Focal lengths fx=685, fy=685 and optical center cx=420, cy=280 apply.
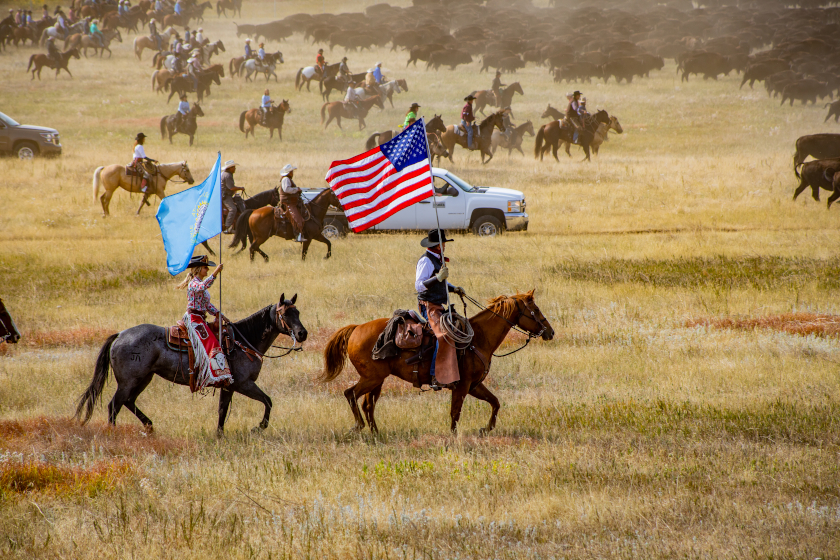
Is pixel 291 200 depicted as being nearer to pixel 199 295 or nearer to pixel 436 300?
pixel 199 295

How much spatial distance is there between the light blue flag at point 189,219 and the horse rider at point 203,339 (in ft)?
0.58

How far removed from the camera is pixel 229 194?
18.1 m

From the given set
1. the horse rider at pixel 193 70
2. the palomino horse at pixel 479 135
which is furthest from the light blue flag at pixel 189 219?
the horse rider at pixel 193 70

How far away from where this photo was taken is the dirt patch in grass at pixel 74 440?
25.5 feet

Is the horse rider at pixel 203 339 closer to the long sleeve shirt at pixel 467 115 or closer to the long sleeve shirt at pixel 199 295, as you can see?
the long sleeve shirt at pixel 199 295

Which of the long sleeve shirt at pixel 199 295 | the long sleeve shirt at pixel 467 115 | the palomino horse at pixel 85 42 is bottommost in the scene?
the long sleeve shirt at pixel 199 295

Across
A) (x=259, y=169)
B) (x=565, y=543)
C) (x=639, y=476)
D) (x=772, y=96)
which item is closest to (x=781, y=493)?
(x=639, y=476)

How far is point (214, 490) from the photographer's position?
22.0 feet

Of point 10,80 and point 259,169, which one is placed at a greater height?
point 10,80

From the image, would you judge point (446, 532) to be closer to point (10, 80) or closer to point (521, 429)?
point (521, 429)

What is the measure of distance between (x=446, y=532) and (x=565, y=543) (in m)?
1.02

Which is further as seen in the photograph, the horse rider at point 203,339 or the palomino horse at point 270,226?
the palomino horse at point 270,226

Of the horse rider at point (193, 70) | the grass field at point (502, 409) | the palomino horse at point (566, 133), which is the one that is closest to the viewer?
the grass field at point (502, 409)

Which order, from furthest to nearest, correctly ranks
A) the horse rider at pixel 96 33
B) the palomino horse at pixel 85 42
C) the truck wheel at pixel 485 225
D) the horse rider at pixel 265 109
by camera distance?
the horse rider at pixel 96 33, the palomino horse at pixel 85 42, the horse rider at pixel 265 109, the truck wheel at pixel 485 225
